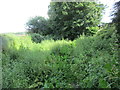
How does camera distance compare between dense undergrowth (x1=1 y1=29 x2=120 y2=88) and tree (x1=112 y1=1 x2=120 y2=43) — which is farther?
tree (x1=112 y1=1 x2=120 y2=43)

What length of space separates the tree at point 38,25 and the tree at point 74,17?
616 millimetres

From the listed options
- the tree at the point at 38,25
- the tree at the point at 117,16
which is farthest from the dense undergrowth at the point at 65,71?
the tree at the point at 38,25

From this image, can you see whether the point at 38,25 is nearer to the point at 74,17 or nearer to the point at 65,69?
the point at 74,17

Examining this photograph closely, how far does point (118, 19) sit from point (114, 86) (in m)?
1.44

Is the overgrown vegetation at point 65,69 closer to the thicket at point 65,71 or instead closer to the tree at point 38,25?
the thicket at point 65,71

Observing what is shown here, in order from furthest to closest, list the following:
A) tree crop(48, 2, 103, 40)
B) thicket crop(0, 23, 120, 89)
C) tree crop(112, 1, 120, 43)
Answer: tree crop(48, 2, 103, 40) < tree crop(112, 1, 120, 43) < thicket crop(0, 23, 120, 89)

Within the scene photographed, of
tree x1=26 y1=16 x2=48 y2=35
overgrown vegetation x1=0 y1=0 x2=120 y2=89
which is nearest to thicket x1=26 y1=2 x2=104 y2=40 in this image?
tree x1=26 y1=16 x2=48 y2=35

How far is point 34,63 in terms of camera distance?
2463mm

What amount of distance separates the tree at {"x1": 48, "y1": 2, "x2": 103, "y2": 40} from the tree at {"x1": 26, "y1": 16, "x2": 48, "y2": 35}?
616 mm

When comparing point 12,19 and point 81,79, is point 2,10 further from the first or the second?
point 81,79

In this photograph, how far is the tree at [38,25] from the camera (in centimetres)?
639

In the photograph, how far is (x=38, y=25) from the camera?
255 inches

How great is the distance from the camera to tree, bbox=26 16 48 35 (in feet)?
21.0

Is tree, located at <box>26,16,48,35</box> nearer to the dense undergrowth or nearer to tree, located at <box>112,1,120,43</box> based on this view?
the dense undergrowth
